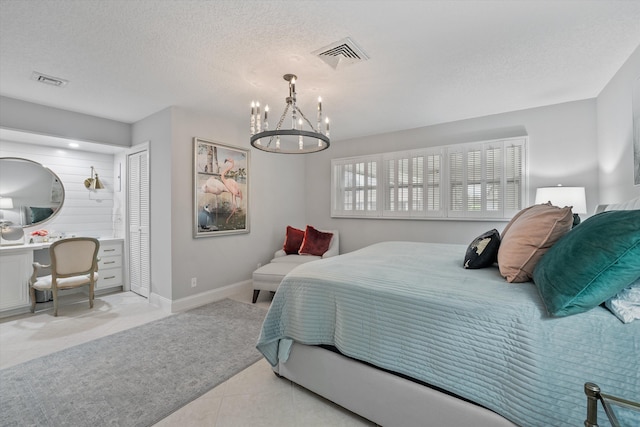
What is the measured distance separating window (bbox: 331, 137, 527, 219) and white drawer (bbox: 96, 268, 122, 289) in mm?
3584

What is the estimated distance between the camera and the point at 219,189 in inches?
153

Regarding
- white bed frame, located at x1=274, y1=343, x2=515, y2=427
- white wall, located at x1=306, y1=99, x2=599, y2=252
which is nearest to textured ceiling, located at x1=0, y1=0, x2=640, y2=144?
white wall, located at x1=306, y1=99, x2=599, y2=252

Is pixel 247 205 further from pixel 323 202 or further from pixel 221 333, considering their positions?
pixel 221 333

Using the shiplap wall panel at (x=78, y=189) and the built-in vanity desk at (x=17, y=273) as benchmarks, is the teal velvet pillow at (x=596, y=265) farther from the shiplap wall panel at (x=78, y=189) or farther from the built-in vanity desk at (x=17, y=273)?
the shiplap wall panel at (x=78, y=189)

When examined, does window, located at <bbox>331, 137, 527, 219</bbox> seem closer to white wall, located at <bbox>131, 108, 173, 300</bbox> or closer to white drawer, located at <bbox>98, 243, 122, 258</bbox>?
white wall, located at <bbox>131, 108, 173, 300</bbox>

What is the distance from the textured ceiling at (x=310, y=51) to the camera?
1787 millimetres

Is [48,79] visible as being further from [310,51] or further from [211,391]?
[211,391]

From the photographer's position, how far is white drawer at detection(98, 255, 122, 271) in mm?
4067

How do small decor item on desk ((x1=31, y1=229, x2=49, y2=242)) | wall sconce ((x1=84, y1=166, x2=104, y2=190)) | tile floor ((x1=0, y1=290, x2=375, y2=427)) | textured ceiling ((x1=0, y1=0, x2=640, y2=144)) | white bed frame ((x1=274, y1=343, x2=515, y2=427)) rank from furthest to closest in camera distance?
wall sconce ((x1=84, y1=166, x2=104, y2=190)) < small decor item on desk ((x1=31, y1=229, x2=49, y2=242)) < textured ceiling ((x1=0, y1=0, x2=640, y2=144)) < tile floor ((x1=0, y1=290, x2=375, y2=427)) < white bed frame ((x1=274, y1=343, x2=515, y2=427))

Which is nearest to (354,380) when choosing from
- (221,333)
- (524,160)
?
(221,333)

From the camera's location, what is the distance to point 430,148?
163 inches

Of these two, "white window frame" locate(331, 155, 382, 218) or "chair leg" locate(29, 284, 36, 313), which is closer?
"chair leg" locate(29, 284, 36, 313)

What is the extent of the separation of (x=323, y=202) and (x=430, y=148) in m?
2.10

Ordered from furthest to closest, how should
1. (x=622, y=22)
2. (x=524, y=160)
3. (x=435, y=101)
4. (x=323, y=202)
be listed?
1. (x=323, y=202)
2. (x=524, y=160)
3. (x=435, y=101)
4. (x=622, y=22)
